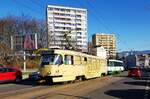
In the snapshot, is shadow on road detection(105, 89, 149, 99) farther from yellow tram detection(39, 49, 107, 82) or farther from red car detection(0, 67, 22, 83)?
red car detection(0, 67, 22, 83)

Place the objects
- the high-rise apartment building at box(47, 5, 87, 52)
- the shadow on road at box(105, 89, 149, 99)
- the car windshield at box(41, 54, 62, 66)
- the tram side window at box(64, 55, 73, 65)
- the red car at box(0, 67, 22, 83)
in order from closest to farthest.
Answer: the shadow on road at box(105, 89, 149, 99) < the car windshield at box(41, 54, 62, 66) < the tram side window at box(64, 55, 73, 65) < the red car at box(0, 67, 22, 83) < the high-rise apartment building at box(47, 5, 87, 52)

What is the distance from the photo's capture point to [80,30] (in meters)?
116

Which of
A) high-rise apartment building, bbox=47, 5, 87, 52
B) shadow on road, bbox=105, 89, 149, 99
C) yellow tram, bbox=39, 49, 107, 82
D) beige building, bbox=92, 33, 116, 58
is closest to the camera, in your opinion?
shadow on road, bbox=105, 89, 149, 99

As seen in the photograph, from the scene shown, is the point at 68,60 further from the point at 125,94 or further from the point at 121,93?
the point at 125,94

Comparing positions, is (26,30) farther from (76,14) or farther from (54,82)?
(54,82)

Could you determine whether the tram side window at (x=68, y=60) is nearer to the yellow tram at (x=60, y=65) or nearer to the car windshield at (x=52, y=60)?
the yellow tram at (x=60, y=65)

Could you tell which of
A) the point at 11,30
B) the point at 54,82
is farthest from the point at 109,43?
the point at 54,82

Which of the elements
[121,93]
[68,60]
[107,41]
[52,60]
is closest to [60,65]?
[52,60]

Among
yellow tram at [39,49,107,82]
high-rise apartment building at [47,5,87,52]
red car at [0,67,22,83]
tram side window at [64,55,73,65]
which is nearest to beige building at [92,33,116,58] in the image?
high-rise apartment building at [47,5,87,52]

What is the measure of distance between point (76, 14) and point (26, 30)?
2408 cm

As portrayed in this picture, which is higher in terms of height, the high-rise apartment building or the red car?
the high-rise apartment building

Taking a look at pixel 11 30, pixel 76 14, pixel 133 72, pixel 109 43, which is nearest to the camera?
pixel 133 72

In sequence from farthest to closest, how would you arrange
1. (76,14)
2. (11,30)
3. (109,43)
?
(109,43), (76,14), (11,30)

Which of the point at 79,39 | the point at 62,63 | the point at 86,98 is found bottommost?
the point at 86,98
